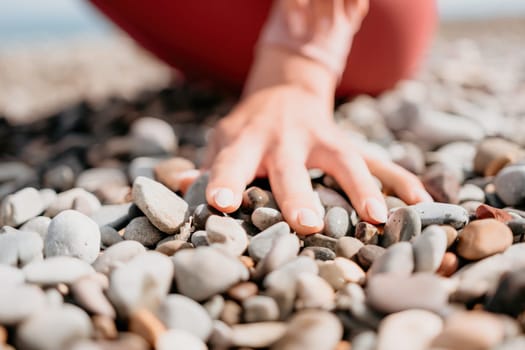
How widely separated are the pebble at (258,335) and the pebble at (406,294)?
0.11 meters

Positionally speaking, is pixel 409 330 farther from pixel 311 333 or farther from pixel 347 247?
pixel 347 247

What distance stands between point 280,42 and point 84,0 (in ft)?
3.06

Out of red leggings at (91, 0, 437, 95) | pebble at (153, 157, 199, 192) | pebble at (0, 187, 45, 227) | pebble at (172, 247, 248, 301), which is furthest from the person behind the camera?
red leggings at (91, 0, 437, 95)

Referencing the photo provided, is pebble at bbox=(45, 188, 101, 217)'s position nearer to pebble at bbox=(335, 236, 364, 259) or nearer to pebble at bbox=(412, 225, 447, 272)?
pebble at bbox=(335, 236, 364, 259)

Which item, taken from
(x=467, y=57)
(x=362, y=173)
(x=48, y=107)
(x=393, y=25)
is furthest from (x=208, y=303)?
(x=467, y=57)

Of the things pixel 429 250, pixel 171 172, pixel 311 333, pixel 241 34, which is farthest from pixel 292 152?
pixel 241 34

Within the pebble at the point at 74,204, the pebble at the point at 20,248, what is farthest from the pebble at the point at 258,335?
the pebble at the point at 74,204

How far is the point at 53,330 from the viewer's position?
59cm

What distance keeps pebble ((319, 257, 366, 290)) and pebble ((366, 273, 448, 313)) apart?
66 mm

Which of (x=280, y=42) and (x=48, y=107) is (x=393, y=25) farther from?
(x=48, y=107)

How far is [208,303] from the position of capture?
68cm

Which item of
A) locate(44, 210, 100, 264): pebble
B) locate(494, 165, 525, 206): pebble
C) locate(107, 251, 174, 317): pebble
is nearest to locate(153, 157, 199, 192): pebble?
locate(44, 210, 100, 264): pebble

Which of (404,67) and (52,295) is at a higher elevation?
(404,67)

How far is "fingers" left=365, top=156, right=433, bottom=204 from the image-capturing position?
37.4 inches
